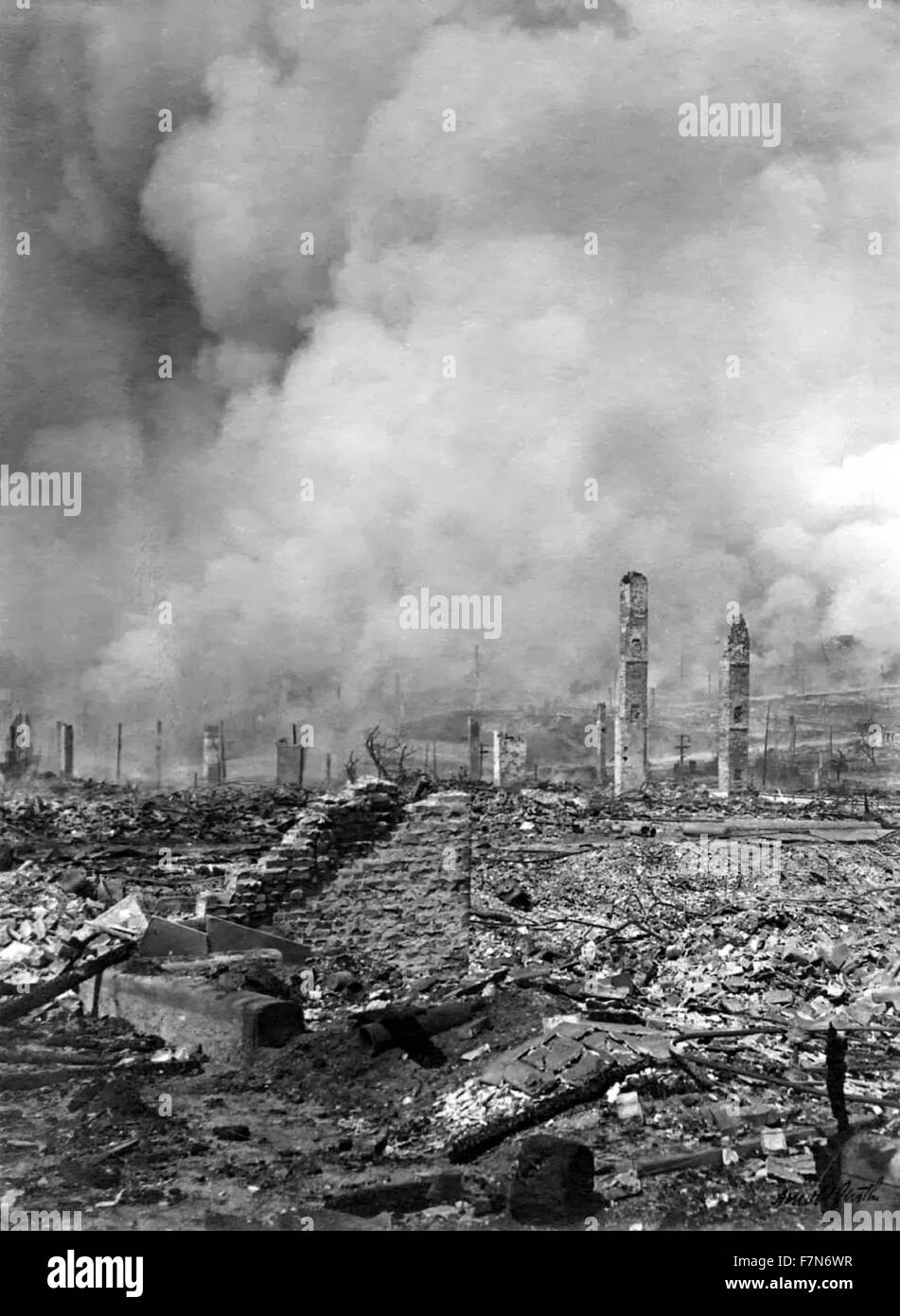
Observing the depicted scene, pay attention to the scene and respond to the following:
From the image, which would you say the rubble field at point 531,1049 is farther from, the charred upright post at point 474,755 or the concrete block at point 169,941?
the charred upright post at point 474,755

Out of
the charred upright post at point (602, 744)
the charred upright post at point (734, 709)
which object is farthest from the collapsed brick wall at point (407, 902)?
the charred upright post at point (734, 709)

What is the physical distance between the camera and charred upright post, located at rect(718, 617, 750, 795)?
313 inches

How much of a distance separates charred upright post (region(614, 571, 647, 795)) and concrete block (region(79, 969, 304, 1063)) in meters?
3.34

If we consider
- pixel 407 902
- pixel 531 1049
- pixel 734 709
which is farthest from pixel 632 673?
pixel 531 1049

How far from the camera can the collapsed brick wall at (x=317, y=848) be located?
793 centimetres

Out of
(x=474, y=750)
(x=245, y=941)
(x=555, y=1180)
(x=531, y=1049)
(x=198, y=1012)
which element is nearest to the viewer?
(x=555, y=1180)

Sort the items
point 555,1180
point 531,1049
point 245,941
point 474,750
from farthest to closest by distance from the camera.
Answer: point 474,750
point 245,941
point 531,1049
point 555,1180

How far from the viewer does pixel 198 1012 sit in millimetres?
6715

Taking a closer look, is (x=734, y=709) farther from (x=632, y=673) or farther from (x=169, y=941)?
(x=169, y=941)

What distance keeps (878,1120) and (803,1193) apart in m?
0.65

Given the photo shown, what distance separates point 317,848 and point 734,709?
348cm

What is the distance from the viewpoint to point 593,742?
27.1 ft

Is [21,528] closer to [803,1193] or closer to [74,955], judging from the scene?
[74,955]
